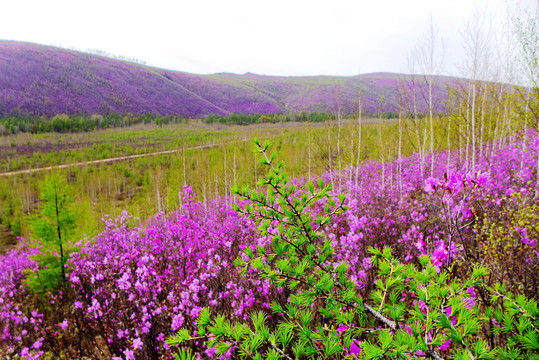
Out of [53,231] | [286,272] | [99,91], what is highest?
[99,91]

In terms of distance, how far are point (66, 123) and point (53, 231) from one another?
33.5 meters

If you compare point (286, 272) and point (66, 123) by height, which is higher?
point (66, 123)

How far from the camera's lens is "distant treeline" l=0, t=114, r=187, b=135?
3004cm

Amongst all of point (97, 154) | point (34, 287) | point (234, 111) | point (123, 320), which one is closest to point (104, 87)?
point (234, 111)

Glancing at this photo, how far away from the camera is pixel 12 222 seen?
1458 centimetres

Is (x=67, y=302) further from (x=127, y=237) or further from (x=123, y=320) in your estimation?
(x=123, y=320)

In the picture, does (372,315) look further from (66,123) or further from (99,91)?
(99,91)

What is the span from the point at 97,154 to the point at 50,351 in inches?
943

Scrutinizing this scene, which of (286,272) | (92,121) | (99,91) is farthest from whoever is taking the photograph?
(99,91)

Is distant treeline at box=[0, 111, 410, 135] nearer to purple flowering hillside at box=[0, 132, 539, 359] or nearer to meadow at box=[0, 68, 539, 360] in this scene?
meadow at box=[0, 68, 539, 360]

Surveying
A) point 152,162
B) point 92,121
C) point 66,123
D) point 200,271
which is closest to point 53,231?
point 200,271

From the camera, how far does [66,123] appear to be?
32594mm

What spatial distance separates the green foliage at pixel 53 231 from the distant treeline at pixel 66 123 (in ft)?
103

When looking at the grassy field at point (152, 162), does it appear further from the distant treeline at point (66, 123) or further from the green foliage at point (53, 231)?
the distant treeline at point (66, 123)
